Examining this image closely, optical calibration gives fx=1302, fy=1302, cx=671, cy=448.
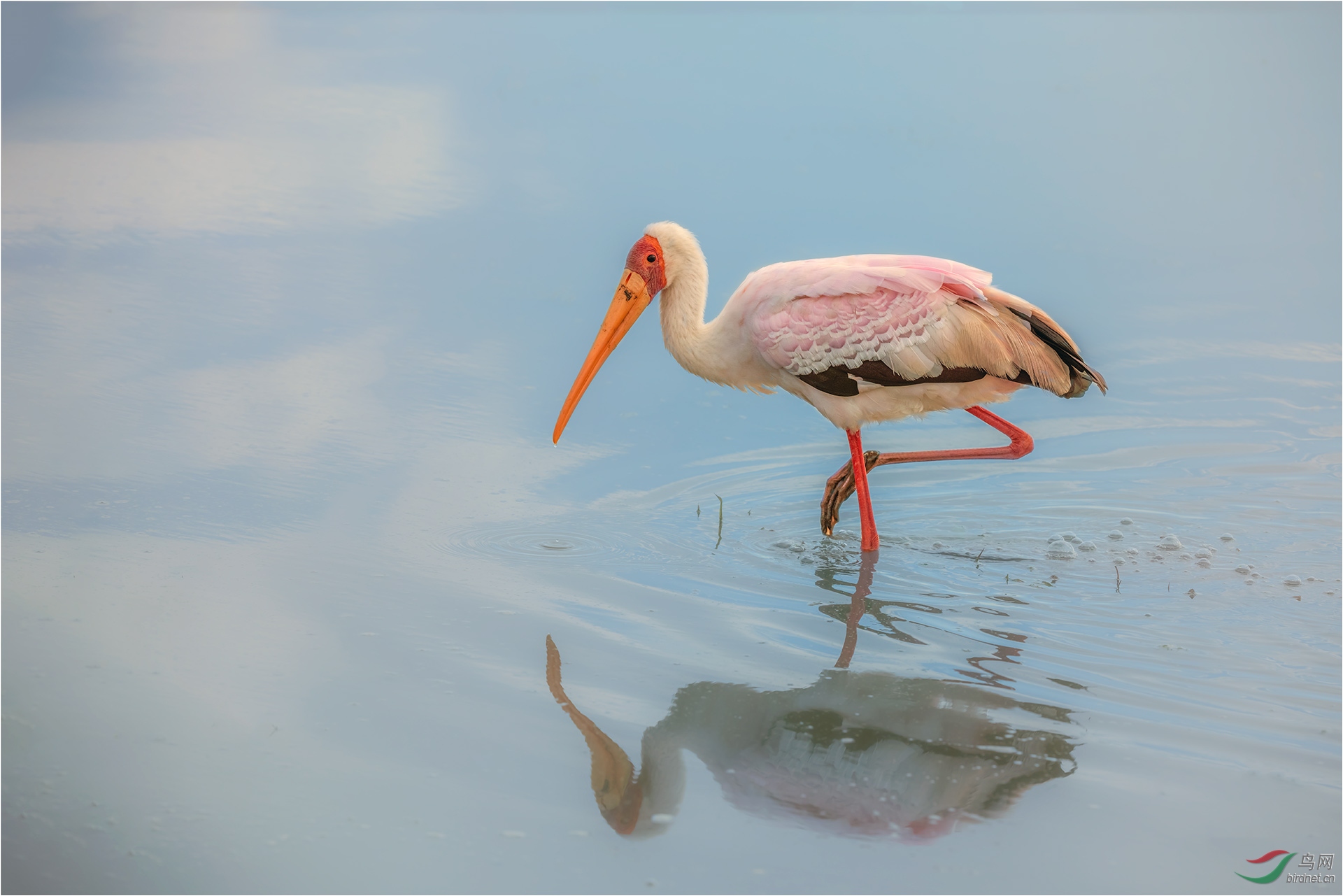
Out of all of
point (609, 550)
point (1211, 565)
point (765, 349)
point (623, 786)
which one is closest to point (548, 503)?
point (609, 550)

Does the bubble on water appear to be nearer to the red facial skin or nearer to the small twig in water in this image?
the small twig in water

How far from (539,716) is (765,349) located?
227 cm

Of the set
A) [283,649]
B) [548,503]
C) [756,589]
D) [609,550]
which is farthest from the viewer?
[548,503]

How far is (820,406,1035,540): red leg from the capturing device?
6035mm

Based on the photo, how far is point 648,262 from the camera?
6.14m

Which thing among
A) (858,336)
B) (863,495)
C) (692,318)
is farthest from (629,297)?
(863,495)

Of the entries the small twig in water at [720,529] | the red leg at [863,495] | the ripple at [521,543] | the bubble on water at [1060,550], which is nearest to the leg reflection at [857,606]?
the red leg at [863,495]

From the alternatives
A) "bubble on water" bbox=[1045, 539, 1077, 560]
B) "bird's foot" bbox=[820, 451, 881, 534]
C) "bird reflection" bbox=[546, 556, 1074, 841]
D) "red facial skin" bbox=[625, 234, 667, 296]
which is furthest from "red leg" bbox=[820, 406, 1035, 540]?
"bird reflection" bbox=[546, 556, 1074, 841]

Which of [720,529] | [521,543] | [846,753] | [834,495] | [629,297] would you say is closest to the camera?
[846,753]

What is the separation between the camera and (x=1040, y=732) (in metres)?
4.16

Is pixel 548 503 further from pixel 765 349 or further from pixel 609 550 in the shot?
pixel 765 349

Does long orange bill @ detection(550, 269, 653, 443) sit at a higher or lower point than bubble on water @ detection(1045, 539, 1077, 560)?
higher

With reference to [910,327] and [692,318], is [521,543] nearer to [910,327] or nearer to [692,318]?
[692,318]

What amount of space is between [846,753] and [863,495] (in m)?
2.03
